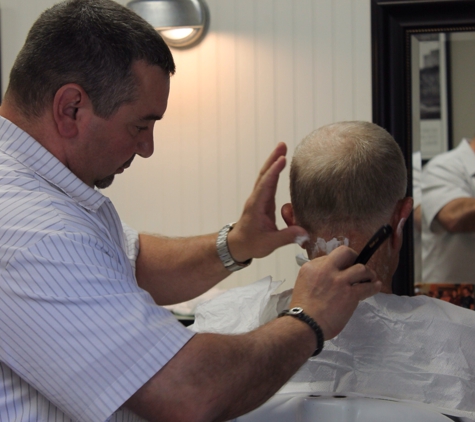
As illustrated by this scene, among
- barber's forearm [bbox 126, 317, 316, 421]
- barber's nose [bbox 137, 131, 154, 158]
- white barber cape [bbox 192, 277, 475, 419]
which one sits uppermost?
barber's nose [bbox 137, 131, 154, 158]

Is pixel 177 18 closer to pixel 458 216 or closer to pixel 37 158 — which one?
pixel 458 216

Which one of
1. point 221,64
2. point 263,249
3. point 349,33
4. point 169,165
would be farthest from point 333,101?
point 263,249

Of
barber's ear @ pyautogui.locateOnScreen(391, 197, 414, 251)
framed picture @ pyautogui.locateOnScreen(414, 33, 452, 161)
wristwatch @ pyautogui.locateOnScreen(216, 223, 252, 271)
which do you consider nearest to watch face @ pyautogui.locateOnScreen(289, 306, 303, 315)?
barber's ear @ pyautogui.locateOnScreen(391, 197, 414, 251)

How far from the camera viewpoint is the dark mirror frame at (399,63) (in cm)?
298

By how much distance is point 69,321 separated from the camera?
110 cm

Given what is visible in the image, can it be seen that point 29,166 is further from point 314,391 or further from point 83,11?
point 314,391

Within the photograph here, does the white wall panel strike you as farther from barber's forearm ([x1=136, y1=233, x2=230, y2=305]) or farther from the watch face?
the watch face

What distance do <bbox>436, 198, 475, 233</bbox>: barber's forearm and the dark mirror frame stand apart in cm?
15

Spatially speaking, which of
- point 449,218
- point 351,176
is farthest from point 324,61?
point 351,176

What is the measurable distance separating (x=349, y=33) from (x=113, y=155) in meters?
1.93

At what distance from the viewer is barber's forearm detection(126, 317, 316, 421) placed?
43.7 inches

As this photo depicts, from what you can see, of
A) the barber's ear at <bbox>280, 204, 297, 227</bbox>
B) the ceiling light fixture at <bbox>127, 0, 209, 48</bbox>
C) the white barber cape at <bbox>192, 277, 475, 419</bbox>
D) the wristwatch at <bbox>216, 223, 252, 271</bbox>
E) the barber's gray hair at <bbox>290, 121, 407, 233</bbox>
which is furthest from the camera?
the ceiling light fixture at <bbox>127, 0, 209, 48</bbox>

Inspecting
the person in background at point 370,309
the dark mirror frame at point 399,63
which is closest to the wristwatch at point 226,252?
the person in background at point 370,309

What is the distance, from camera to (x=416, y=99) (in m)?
2.99
